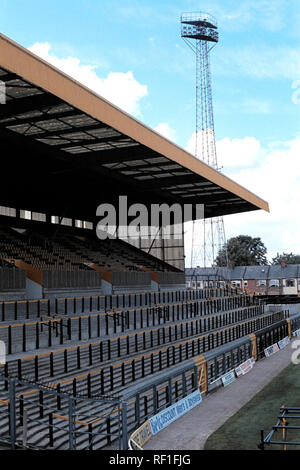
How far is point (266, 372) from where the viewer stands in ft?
72.7

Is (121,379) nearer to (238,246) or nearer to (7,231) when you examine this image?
(7,231)

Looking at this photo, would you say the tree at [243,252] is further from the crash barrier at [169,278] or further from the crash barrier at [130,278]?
the crash barrier at [130,278]

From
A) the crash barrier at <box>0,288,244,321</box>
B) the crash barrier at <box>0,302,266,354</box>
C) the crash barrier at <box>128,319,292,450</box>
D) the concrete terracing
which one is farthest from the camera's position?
the crash barrier at <box>0,288,244,321</box>

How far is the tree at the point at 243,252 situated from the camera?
114 metres

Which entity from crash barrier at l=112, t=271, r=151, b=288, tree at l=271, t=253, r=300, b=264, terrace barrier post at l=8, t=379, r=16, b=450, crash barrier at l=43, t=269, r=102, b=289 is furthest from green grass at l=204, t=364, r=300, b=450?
tree at l=271, t=253, r=300, b=264

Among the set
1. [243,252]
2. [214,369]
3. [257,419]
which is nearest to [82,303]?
[214,369]

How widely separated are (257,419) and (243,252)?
101 metres

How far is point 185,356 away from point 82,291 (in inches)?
433

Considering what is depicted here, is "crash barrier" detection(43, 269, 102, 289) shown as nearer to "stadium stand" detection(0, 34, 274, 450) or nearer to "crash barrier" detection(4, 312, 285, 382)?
"stadium stand" detection(0, 34, 274, 450)

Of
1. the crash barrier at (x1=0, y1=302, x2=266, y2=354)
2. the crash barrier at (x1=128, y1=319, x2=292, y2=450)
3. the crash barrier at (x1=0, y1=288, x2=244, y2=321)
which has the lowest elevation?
the crash barrier at (x1=128, y1=319, x2=292, y2=450)

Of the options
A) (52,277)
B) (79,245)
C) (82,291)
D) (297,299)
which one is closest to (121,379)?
(52,277)

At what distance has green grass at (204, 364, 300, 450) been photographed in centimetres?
1224

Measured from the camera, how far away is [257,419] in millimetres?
14422

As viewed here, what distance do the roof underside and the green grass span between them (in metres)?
11.4
